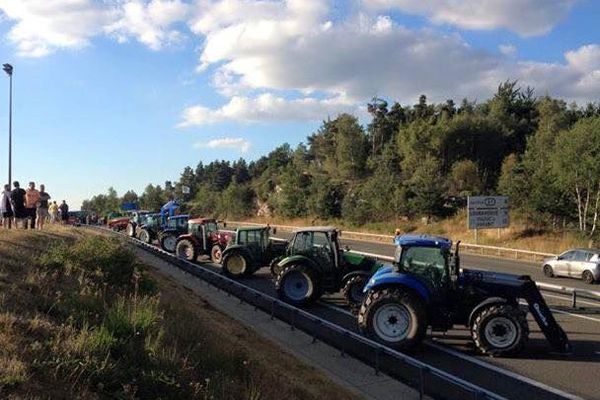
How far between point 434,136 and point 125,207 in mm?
39943

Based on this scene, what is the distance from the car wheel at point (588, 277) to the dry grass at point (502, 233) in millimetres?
11168

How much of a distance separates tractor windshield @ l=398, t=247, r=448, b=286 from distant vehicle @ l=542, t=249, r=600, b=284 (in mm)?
17048

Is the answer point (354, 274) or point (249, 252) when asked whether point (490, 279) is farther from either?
point (249, 252)

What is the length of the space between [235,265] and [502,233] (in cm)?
2738

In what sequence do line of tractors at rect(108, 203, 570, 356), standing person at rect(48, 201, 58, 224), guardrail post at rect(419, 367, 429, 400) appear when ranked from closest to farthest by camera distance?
1. guardrail post at rect(419, 367, 429, 400)
2. line of tractors at rect(108, 203, 570, 356)
3. standing person at rect(48, 201, 58, 224)

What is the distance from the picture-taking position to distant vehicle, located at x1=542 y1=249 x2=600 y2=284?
1036 inches

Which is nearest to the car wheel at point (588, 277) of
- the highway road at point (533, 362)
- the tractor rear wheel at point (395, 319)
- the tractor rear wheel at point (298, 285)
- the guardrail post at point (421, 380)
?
the highway road at point (533, 362)

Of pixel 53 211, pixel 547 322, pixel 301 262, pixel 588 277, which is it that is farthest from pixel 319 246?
pixel 53 211

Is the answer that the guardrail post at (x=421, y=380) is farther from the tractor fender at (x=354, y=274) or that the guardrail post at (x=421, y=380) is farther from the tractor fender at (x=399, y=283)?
the tractor fender at (x=354, y=274)

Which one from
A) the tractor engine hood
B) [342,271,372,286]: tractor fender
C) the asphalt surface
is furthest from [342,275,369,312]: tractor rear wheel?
the tractor engine hood

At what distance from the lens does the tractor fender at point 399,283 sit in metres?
11.7

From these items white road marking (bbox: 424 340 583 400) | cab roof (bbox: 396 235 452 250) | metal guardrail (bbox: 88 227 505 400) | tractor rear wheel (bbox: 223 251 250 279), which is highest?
cab roof (bbox: 396 235 452 250)

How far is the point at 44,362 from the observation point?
5.78m

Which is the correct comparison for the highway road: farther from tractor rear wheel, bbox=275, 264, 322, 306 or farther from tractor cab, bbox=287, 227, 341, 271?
tractor cab, bbox=287, 227, 341, 271
